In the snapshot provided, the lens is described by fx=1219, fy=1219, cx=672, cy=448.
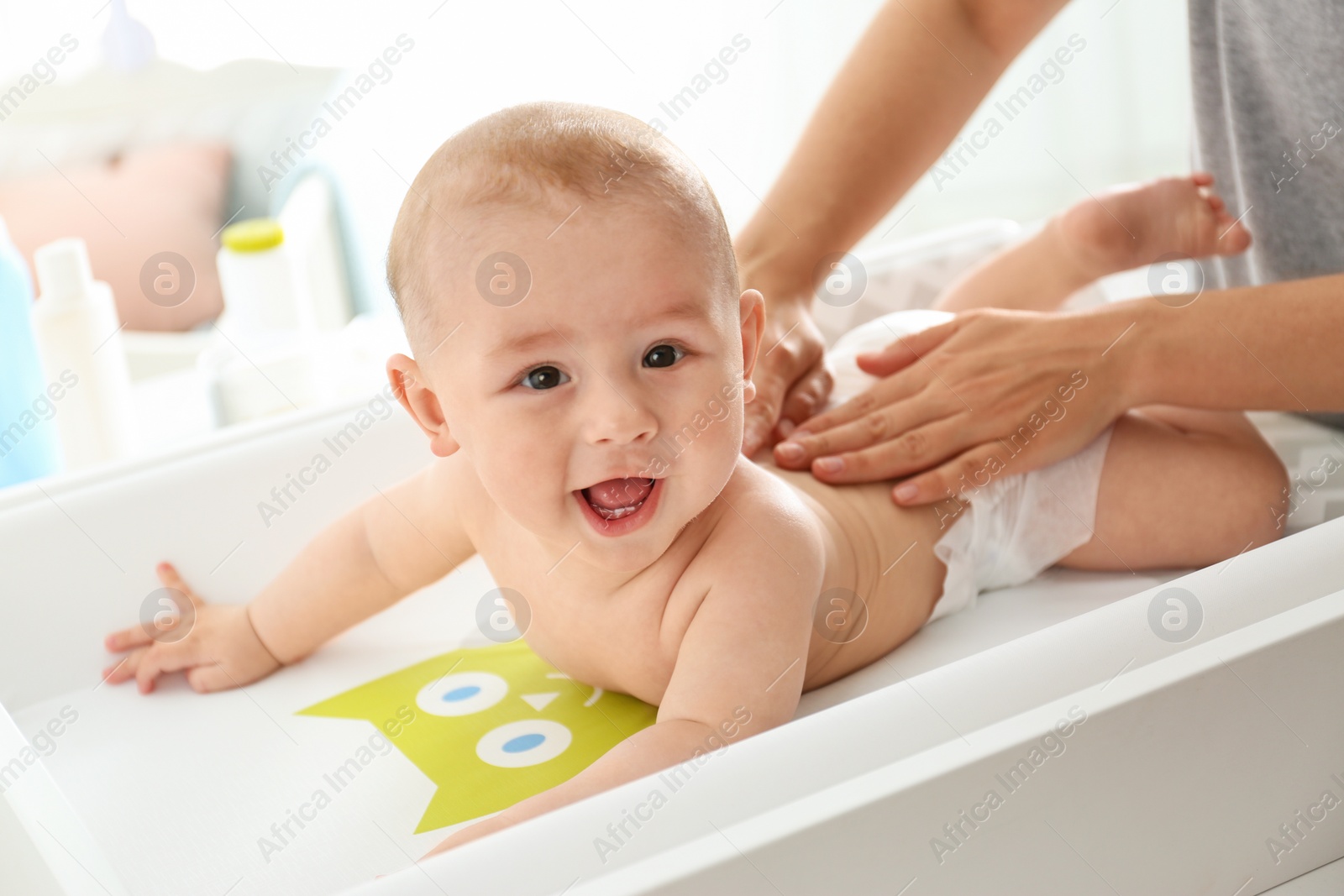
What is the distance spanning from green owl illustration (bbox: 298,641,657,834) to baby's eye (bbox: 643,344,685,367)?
266 mm

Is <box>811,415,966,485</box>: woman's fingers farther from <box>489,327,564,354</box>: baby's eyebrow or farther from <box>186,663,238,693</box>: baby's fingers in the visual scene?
<box>186,663,238,693</box>: baby's fingers

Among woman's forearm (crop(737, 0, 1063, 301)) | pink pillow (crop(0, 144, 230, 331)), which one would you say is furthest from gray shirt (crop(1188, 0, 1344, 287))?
pink pillow (crop(0, 144, 230, 331))

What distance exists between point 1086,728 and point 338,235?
220 centimetres

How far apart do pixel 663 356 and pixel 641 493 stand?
0.09m

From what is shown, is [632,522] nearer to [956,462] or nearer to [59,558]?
[956,462]

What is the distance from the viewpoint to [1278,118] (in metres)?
1.00

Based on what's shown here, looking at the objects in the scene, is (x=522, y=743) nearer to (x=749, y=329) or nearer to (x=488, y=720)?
(x=488, y=720)

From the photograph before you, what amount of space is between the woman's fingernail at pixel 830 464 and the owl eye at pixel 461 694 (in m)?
0.28

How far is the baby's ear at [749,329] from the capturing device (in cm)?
75

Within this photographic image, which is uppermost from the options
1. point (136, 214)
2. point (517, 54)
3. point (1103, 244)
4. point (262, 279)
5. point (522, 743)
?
point (517, 54)

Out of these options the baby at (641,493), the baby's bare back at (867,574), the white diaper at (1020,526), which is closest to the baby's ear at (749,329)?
the baby at (641,493)

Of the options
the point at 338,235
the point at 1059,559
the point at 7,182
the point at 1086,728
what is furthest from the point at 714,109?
the point at 1086,728

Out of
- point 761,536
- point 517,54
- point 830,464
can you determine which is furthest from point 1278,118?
point 517,54

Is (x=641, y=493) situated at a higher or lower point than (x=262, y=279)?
lower
